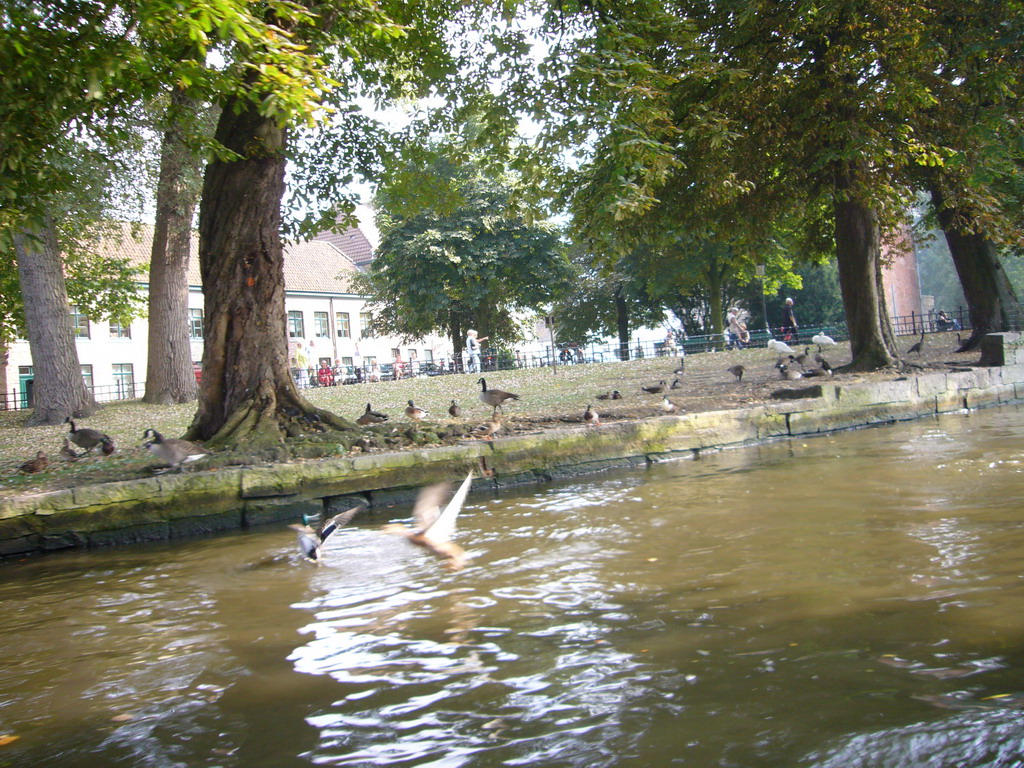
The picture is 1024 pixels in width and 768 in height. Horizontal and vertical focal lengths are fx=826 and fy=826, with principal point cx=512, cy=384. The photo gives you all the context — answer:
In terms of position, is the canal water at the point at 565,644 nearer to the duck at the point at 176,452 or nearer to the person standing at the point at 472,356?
the duck at the point at 176,452

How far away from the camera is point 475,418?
12820mm

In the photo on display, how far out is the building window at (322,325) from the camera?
54.3m

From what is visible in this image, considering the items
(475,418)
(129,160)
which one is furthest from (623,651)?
(129,160)

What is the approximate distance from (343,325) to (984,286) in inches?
1709

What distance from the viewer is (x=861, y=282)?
16.2 meters

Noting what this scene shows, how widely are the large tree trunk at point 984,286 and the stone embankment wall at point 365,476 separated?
8210mm

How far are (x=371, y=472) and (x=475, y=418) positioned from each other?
4.10 meters

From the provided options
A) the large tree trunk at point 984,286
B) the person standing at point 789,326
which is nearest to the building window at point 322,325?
the person standing at point 789,326

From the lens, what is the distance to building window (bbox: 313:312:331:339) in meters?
54.3

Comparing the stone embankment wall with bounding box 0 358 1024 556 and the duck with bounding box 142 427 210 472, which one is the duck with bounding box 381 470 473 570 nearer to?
the stone embankment wall with bounding box 0 358 1024 556

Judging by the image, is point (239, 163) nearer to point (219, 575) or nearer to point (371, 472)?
point (371, 472)

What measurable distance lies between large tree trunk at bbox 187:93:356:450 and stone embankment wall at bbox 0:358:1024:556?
1.45 metres

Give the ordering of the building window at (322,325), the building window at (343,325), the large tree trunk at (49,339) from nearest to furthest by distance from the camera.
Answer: the large tree trunk at (49,339)
the building window at (322,325)
the building window at (343,325)

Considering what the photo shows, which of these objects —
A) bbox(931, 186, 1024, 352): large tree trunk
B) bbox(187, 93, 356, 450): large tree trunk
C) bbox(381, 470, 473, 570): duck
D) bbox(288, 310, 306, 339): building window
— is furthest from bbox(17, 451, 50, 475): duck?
bbox(288, 310, 306, 339): building window
